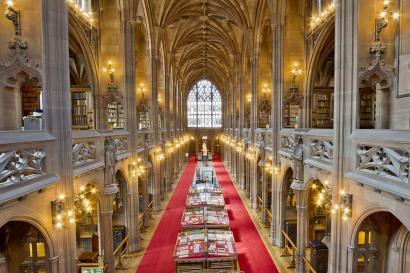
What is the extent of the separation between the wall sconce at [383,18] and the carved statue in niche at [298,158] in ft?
14.9

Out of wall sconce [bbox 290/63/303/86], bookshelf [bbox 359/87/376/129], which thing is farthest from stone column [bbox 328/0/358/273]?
bookshelf [bbox 359/87/376/129]

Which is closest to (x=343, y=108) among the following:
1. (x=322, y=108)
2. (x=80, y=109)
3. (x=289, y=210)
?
(x=289, y=210)

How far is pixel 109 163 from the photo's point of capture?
10234mm

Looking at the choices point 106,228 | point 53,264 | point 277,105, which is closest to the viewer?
point 53,264

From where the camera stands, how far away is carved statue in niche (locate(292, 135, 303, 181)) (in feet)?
34.1

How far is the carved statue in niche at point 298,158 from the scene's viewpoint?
10406mm

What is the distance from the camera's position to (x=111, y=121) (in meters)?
18.8

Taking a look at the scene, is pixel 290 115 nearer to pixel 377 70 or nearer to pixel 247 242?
pixel 247 242

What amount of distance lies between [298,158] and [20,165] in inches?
343

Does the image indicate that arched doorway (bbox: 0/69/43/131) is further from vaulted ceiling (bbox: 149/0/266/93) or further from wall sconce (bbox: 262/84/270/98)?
wall sconce (bbox: 262/84/270/98)

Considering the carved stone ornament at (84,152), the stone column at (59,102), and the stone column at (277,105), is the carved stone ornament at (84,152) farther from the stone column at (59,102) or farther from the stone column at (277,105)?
the stone column at (277,105)

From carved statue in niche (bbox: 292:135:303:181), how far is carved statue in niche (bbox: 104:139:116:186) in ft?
22.7

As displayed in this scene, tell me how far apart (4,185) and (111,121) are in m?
14.3

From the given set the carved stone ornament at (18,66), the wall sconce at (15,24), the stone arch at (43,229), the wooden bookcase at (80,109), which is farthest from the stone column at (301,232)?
the wooden bookcase at (80,109)
